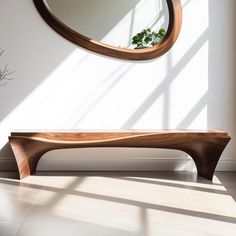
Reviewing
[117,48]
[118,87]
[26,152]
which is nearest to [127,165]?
[118,87]

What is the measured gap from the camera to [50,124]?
118 inches

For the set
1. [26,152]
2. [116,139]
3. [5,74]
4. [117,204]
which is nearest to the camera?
[117,204]

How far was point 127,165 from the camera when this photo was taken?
3.06 metres

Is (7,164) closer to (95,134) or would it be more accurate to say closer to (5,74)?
(5,74)

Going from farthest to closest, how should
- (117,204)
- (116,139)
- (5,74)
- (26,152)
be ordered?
(5,74) → (26,152) → (116,139) → (117,204)

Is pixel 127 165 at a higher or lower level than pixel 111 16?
lower

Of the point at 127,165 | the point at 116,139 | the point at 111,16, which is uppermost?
the point at 111,16

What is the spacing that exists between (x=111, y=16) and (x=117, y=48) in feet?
0.92

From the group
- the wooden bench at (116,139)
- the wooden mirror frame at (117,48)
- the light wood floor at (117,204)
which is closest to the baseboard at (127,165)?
the light wood floor at (117,204)

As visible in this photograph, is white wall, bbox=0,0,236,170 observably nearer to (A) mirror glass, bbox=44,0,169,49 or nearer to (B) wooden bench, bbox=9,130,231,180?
(A) mirror glass, bbox=44,0,169,49

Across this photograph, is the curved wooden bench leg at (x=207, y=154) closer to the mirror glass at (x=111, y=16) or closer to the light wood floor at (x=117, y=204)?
the light wood floor at (x=117, y=204)

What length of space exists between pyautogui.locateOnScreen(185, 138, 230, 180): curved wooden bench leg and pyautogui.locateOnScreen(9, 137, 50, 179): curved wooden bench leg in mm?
1209

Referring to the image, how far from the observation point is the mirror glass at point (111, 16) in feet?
9.78

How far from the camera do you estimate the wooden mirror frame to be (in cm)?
296
